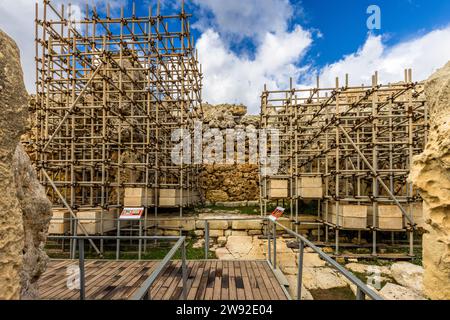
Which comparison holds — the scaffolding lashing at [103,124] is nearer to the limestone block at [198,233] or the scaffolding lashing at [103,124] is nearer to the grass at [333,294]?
the limestone block at [198,233]

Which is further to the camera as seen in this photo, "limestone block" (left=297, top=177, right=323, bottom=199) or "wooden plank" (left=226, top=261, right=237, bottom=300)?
"limestone block" (left=297, top=177, right=323, bottom=199)

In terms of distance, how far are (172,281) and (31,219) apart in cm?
278

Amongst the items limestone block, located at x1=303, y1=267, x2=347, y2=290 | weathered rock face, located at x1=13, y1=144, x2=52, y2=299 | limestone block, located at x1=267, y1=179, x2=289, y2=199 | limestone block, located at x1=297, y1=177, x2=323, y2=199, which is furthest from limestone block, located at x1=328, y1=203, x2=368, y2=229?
weathered rock face, located at x1=13, y1=144, x2=52, y2=299

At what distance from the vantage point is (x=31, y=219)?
6.86ft

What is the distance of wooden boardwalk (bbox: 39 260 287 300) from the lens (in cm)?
366

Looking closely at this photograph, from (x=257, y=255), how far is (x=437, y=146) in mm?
5274

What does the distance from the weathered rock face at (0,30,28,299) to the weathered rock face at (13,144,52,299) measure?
1.46 ft

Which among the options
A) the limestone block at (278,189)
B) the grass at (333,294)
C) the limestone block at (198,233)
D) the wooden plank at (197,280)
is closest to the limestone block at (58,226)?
the limestone block at (198,233)

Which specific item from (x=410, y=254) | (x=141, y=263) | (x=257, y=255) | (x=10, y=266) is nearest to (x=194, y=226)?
(x=257, y=255)

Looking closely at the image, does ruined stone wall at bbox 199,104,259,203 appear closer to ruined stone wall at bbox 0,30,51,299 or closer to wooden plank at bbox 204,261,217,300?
wooden plank at bbox 204,261,217,300

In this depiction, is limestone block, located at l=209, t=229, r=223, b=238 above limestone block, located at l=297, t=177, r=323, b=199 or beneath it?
beneath

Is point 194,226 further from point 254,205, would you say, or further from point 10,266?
point 10,266

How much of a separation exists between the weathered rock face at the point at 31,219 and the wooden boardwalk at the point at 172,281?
6.09ft

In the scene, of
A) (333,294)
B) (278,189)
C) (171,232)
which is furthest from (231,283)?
(278,189)
